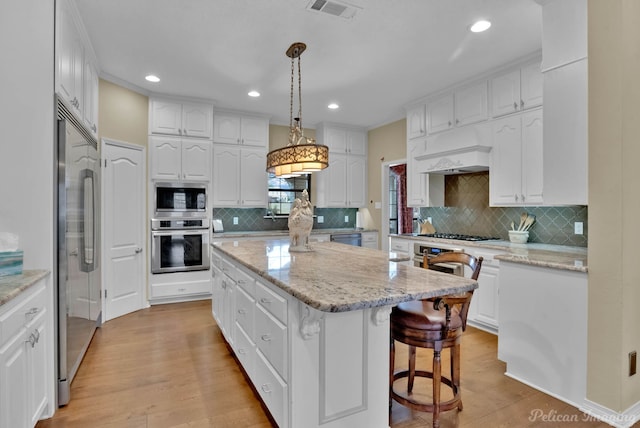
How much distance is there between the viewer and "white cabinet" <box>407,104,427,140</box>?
4.45 metres

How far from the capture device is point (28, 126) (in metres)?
1.94

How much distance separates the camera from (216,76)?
375 cm

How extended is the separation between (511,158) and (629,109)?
152 cm

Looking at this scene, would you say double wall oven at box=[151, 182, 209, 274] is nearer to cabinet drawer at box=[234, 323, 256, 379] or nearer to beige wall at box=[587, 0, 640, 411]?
cabinet drawer at box=[234, 323, 256, 379]

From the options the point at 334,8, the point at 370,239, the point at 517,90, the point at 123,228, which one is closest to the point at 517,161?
the point at 517,90

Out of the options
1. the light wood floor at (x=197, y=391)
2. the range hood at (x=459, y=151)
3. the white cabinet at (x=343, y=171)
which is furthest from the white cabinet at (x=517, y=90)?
the white cabinet at (x=343, y=171)

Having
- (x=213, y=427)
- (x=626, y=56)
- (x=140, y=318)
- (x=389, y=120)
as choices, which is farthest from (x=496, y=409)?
(x=389, y=120)

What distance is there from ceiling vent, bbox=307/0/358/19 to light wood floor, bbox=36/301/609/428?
278cm

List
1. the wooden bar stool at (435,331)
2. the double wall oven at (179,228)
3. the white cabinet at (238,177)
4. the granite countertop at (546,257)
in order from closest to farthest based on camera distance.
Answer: the wooden bar stool at (435,331)
the granite countertop at (546,257)
the double wall oven at (179,228)
the white cabinet at (238,177)

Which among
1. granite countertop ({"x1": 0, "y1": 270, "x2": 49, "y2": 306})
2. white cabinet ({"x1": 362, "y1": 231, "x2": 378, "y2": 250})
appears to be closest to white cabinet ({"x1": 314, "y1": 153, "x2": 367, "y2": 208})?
white cabinet ({"x1": 362, "y1": 231, "x2": 378, "y2": 250})

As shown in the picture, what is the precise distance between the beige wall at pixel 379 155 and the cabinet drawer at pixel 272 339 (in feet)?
12.9

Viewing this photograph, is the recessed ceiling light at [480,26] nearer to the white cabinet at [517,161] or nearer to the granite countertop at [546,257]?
the white cabinet at [517,161]

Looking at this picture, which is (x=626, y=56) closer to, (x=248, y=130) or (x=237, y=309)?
(x=237, y=309)

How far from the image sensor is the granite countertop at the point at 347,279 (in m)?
1.38
